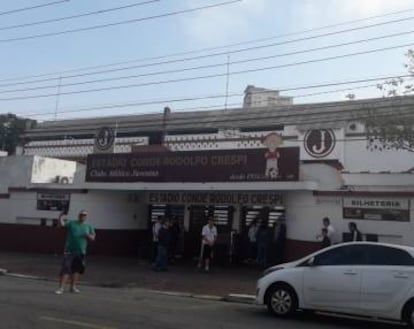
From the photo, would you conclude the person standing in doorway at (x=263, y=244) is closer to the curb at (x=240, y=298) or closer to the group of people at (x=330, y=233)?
the group of people at (x=330, y=233)

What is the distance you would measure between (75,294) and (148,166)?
1077cm

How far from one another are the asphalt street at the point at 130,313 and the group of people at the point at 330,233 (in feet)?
19.7

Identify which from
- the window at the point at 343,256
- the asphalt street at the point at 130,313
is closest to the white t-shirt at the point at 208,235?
the asphalt street at the point at 130,313

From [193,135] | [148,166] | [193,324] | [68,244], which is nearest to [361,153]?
[193,135]

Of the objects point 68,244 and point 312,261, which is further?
point 68,244

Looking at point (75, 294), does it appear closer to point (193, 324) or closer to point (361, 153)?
point (193, 324)

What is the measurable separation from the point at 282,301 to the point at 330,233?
8539 mm

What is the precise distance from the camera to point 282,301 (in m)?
12.7

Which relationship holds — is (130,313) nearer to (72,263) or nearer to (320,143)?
(72,263)

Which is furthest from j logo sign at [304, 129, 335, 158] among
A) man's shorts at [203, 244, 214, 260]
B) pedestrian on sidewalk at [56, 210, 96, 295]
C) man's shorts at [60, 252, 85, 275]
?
man's shorts at [60, 252, 85, 275]

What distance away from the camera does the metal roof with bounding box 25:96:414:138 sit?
3328 centimetres

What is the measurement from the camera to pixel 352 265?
1212cm

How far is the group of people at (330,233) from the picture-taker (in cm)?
2017

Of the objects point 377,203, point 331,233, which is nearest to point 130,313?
point 331,233
